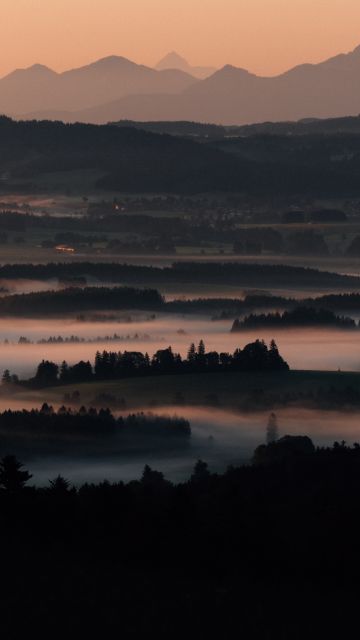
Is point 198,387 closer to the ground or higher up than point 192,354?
closer to the ground

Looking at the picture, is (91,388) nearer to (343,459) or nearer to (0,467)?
(343,459)

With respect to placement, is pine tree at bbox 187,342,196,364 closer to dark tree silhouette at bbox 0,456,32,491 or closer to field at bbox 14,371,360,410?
field at bbox 14,371,360,410

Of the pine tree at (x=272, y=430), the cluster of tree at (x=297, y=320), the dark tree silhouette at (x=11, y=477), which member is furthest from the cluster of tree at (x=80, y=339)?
the dark tree silhouette at (x=11, y=477)

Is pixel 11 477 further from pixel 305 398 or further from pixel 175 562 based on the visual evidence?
pixel 305 398

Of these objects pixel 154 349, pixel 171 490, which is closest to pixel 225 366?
pixel 154 349

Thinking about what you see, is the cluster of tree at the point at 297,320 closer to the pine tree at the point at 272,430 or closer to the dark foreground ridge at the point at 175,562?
the pine tree at the point at 272,430

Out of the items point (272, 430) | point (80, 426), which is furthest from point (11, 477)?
point (80, 426)

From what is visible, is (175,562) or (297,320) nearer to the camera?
(175,562)

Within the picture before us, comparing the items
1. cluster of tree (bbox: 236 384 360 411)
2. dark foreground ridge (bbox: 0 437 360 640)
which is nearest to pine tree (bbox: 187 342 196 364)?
cluster of tree (bbox: 236 384 360 411)
